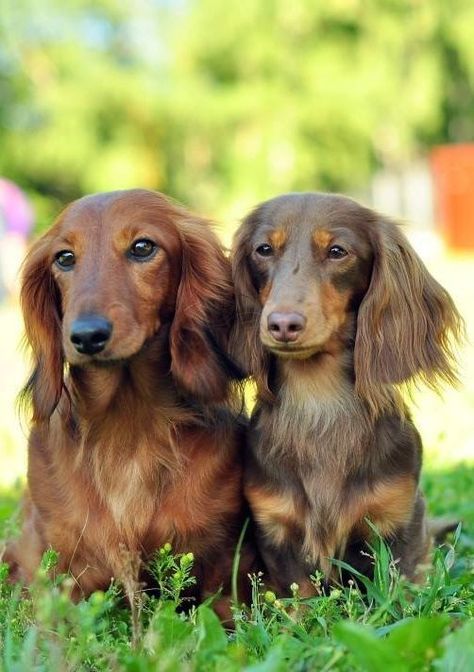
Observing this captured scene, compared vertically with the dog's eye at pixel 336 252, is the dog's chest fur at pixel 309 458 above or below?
below

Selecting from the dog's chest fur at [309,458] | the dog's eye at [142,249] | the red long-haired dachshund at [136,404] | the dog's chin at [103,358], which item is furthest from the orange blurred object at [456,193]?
the dog's chin at [103,358]

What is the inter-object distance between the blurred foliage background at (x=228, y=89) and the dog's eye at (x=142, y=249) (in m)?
23.1

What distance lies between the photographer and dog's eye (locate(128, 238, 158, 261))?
117 inches

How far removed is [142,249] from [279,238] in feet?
1.33

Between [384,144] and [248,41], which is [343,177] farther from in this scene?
[248,41]

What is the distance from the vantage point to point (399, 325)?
315 cm

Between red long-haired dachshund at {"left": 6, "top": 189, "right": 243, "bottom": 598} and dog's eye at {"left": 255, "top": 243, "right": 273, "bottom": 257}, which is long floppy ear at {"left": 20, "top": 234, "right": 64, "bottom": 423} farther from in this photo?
dog's eye at {"left": 255, "top": 243, "right": 273, "bottom": 257}

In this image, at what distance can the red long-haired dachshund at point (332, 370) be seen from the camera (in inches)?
117

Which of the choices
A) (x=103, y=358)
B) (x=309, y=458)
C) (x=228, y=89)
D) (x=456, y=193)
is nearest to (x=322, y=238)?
(x=309, y=458)

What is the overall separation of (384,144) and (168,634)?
27893mm

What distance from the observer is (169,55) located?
93.1 feet

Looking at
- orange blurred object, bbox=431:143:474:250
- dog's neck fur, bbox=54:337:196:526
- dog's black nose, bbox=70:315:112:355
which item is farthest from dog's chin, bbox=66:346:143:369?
orange blurred object, bbox=431:143:474:250

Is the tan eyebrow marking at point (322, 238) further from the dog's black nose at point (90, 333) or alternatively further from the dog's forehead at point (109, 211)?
the dog's black nose at point (90, 333)

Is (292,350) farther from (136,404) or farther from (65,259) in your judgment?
(65,259)
